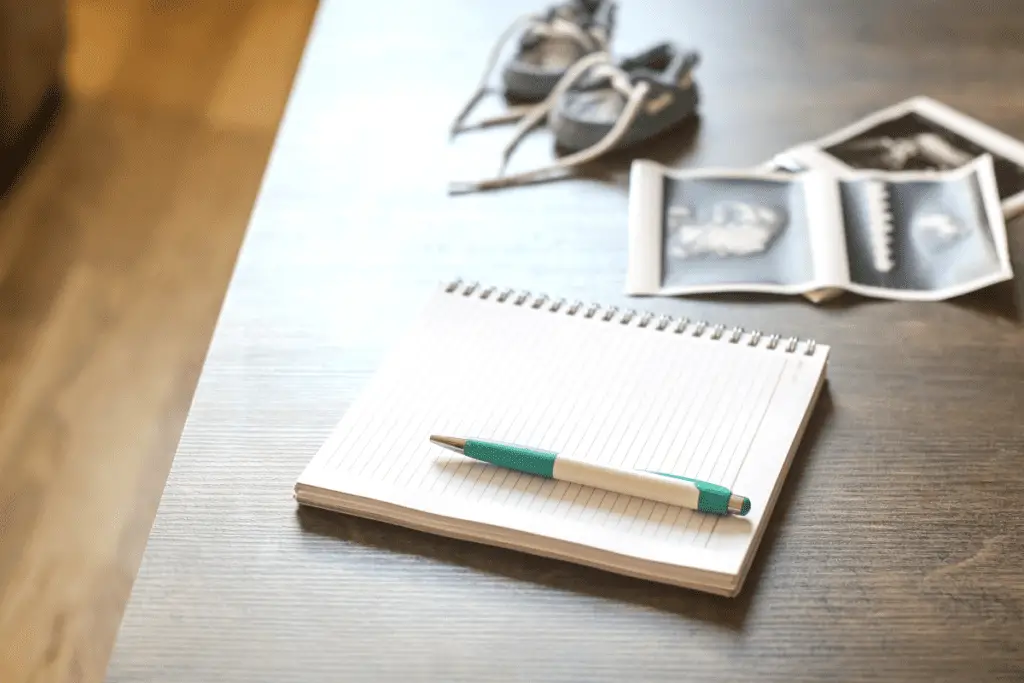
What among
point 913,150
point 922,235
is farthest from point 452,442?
point 913,150

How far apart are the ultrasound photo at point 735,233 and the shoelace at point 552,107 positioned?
2.8 inches

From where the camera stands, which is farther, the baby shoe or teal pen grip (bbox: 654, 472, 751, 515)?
the baby shoe

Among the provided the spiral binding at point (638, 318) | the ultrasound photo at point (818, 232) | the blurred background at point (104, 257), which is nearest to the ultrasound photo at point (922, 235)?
the ultrasound photo at point (818, 232)

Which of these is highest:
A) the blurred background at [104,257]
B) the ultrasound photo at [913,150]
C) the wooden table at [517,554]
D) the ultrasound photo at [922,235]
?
the ultrasound photo at [913,150]

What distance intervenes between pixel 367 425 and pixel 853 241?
44cm

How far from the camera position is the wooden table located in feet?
1.99

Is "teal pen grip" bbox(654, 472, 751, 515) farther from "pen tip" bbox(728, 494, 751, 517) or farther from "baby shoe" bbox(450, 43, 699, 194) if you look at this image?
"baby shoe" bbox(450, 43, 699, 194)

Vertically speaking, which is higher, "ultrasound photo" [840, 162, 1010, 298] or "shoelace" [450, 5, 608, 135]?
"shoelace" [450, 5, 608, 135]

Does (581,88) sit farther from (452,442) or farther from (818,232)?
(452,442)

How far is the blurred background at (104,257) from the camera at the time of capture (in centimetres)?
142

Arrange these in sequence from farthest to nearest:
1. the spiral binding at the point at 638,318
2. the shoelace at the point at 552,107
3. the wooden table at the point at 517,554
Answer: the shoelace at the point at 552,107, the spiral binding at the point at 638,318, the wooden table at the point at 517,554

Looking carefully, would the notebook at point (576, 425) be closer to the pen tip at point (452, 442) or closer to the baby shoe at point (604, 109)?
the pen tip at point (452, 442)

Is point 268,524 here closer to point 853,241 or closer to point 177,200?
point 853,241

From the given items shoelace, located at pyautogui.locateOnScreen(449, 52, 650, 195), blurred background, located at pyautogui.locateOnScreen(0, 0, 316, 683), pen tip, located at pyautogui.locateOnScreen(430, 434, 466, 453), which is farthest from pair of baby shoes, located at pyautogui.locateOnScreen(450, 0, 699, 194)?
blurred background, located at pyautogui.locateOnScreen(0, 0, 316, 683)
